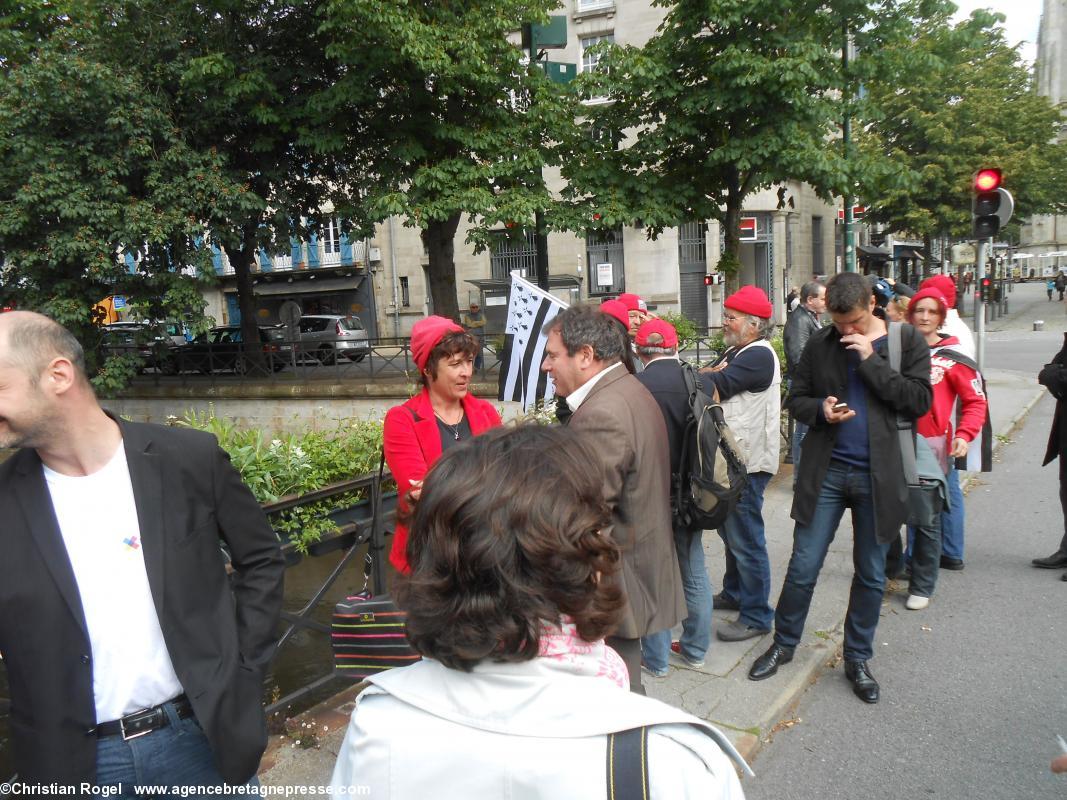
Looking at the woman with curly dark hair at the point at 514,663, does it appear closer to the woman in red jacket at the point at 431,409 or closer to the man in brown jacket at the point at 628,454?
the man in brown jacket at the point at 628,454

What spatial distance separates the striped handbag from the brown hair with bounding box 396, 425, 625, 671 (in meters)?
1.89

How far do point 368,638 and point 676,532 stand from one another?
1579 millimetres

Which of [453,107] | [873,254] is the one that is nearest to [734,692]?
[453,107]

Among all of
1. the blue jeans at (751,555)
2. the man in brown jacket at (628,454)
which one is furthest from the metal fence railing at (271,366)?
the man in brown jacket at (628,454)

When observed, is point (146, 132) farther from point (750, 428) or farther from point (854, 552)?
point (854, 552)

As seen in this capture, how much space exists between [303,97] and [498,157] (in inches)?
160

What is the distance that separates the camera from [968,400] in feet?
16.5

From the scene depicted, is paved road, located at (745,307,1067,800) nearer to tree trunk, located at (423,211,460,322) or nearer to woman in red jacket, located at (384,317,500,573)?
woman in red jacket, located at (384,317,500,573)

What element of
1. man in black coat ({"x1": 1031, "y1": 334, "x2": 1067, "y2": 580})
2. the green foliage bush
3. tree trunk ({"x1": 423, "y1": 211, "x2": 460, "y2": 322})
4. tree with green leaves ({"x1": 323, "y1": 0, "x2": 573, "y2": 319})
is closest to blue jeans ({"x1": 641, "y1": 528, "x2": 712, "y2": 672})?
the green foliage bush

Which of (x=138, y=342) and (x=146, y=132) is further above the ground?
(x=146, y=132)

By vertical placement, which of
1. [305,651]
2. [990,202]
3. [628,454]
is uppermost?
[990,202]

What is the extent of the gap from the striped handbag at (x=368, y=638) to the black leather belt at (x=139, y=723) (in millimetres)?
1111

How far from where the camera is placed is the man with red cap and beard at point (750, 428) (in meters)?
4.51

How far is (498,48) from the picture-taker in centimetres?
1323
